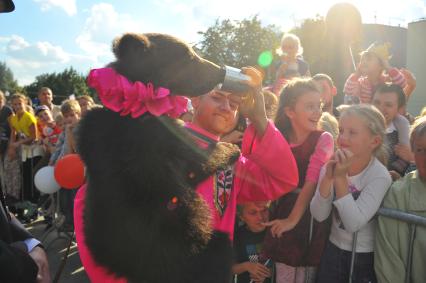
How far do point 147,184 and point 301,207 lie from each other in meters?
1.24

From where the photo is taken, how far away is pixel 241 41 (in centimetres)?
2666

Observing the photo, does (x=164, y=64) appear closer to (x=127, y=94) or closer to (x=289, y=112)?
(x=127, y=94)

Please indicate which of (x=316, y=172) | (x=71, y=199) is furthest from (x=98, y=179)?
(x=71, y=199)

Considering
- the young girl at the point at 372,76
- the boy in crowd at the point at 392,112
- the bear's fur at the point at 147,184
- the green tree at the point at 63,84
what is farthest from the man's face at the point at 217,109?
the green tree at the point at 63,84

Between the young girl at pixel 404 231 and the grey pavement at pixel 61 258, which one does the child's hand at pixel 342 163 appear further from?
the grey pavement at pixel 61 258

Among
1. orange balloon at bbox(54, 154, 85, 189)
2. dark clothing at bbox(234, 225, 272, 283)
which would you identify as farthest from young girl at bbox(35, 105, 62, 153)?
dark clothing at bbox(234, 225, 272, 283)

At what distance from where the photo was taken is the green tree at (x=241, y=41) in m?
25.4

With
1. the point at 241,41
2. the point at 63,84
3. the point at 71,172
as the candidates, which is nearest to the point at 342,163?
the point at 71,172

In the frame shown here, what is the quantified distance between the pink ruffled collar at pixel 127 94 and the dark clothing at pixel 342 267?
1369 millimetres

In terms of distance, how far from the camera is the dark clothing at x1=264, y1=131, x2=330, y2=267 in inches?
89.7

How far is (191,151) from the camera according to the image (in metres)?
1.41

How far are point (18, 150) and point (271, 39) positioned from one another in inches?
958

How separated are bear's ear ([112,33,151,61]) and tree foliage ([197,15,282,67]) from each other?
2344 cm

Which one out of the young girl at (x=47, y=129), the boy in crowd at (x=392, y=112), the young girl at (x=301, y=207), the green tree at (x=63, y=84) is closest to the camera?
the young girl at (x=301, y=207)
